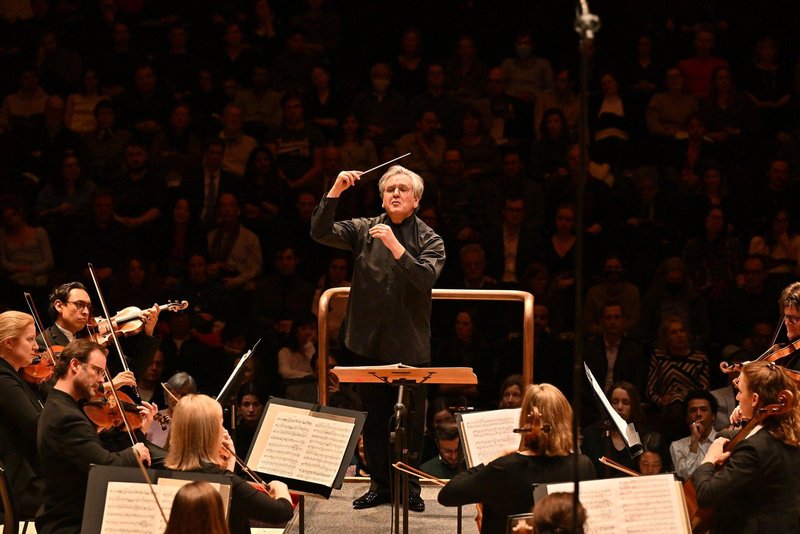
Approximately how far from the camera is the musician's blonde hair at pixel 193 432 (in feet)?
13.8

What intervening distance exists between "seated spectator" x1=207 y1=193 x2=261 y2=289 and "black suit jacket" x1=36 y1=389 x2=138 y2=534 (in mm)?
4602

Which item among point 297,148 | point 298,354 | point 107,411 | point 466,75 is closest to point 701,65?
point 466,75

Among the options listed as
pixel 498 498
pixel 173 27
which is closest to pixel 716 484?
pixel 498 498

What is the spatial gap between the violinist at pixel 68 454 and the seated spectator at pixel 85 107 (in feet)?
19.1

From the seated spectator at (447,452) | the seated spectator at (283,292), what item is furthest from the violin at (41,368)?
the seated spectator at (283,292)

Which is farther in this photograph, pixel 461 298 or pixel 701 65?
pixel 701 65

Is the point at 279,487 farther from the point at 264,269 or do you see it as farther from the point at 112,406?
the point at 264,269

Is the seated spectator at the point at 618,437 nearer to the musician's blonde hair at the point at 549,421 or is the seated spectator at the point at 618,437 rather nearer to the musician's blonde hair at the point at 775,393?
the musician's blonde hair at the point at 775,393

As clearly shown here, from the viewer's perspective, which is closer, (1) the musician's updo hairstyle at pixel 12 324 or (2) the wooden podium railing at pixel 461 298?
(1) the musician's updo hairstyle at pixel 12 324

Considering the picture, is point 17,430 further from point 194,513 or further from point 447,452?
point 447,452

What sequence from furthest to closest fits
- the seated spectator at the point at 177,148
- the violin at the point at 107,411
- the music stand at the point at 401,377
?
the seated spectator at the point at 177,148, the violin at the point at 107,411, the music stand at the point at 401,377

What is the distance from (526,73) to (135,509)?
696 centimetres

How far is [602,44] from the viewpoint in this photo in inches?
410

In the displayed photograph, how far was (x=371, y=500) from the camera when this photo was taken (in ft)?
18.4
